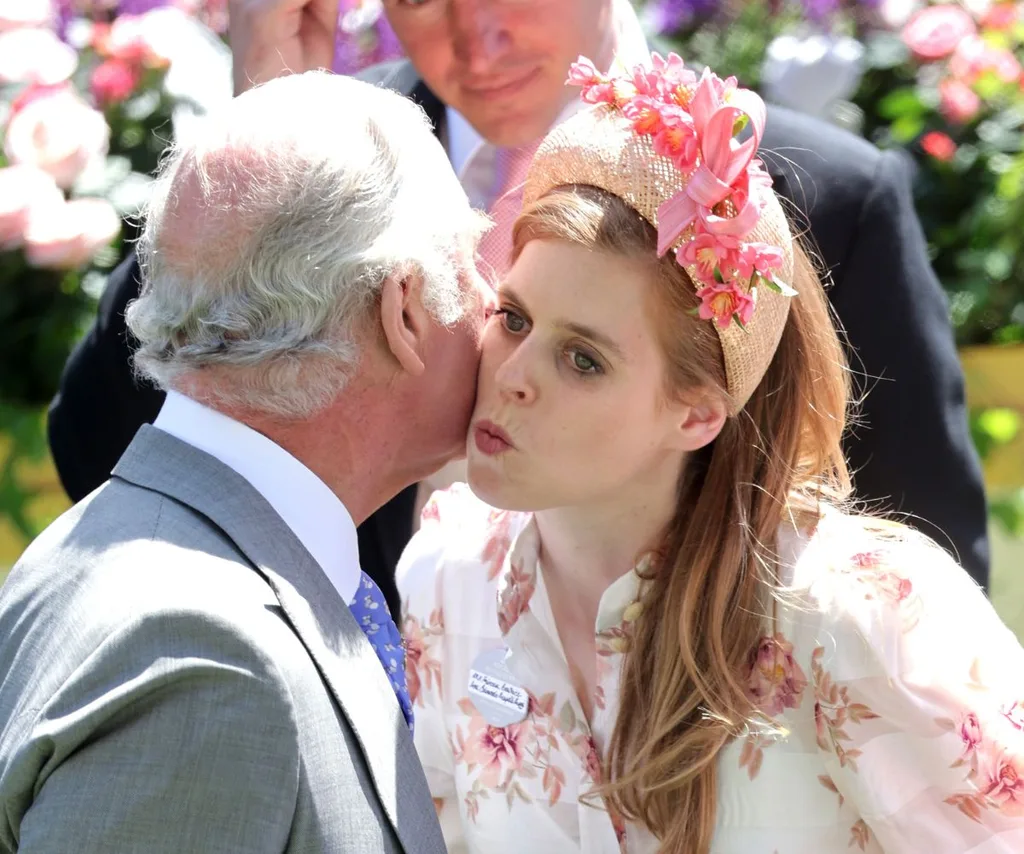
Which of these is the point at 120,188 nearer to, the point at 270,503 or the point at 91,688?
the point at 270,503

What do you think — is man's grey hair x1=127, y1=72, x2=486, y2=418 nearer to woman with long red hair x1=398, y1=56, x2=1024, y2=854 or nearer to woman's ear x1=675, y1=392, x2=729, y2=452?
woman with long red hair x1=398, y1=56, x2=1024, y2=854

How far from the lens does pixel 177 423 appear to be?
1.73 metres

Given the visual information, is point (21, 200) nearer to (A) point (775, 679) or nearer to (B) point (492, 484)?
(B) point (492, 484)

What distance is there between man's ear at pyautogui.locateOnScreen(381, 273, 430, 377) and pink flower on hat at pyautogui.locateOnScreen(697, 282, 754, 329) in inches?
13.4

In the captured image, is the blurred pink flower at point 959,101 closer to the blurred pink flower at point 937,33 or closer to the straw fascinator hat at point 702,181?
the blurred pink flower at point 937,33

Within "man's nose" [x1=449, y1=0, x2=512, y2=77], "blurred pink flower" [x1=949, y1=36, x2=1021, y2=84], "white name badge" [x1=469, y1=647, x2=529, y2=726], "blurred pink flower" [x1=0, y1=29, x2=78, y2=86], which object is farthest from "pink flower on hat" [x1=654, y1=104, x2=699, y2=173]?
"blurred pink flower" [x1=949, y1=36, x2=1021, y2=84]

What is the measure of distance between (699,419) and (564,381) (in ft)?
0.72

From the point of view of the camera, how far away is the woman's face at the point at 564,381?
188 centimetres

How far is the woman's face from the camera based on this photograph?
188 cm

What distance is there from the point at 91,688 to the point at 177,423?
1.22 feet

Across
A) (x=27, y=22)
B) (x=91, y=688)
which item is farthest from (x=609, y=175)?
(x=27, y=22)

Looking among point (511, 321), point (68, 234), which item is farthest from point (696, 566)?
point (68, 234)

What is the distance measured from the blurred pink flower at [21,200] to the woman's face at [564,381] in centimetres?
192

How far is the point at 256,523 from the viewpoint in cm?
168
